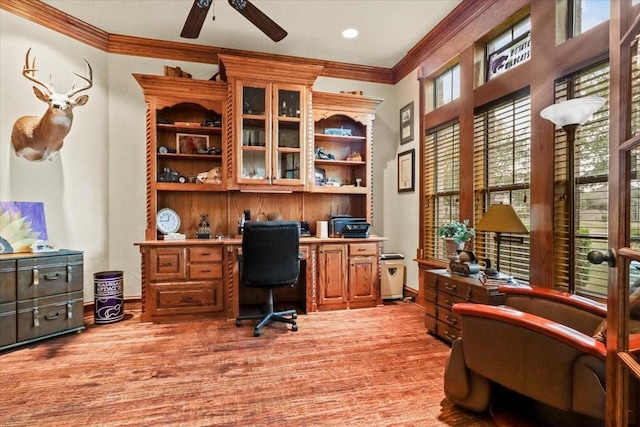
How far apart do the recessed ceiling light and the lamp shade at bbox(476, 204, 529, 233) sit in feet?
8.25

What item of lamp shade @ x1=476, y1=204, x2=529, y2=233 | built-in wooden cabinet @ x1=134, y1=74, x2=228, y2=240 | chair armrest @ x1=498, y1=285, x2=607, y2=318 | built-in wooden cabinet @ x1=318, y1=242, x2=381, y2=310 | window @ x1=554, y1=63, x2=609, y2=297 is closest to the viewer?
chair armrest @ x1=498, y1=285, x2=607, y2=318

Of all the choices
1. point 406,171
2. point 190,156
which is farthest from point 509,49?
point 190,156

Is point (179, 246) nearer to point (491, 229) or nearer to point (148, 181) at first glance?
point (148, 181)

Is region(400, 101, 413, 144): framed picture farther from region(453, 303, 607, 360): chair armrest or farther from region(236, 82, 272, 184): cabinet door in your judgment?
region(453, 303, 607, 360): chair armrest

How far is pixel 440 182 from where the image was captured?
12.3ft

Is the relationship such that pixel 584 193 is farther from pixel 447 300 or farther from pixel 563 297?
pixel 447 300

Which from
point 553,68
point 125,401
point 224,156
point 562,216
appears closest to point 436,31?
point 553,68

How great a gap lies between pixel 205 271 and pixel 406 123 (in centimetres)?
313

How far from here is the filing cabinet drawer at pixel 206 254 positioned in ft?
11.3

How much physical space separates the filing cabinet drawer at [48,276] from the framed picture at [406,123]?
394 centimetres

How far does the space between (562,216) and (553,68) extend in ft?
3.45

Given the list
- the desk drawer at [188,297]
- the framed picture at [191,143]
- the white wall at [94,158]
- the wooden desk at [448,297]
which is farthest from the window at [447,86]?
the desk drawer at [188,297]

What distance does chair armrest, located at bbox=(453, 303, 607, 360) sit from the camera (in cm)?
132

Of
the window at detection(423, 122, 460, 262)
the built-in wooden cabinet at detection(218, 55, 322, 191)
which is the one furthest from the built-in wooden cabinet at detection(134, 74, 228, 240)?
the window at detection(423, 122, 460, 262)
